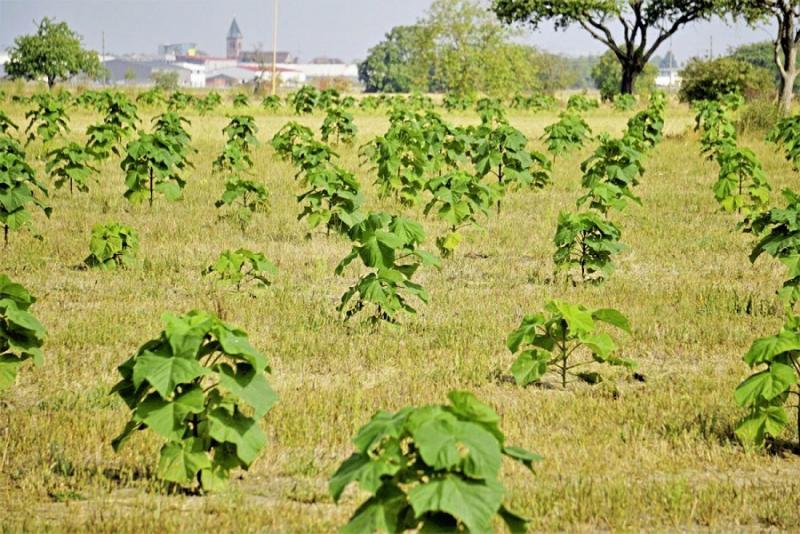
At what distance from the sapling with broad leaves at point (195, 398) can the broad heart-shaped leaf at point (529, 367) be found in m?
2.41

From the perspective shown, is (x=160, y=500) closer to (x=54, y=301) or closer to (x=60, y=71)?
(x=54, y=301)

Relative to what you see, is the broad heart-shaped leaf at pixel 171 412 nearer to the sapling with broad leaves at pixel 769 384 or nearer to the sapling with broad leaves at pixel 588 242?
the sapling with broad leaves at pixel 769 384

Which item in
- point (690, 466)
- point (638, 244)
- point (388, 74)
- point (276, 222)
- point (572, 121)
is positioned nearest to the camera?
point (690, 466)

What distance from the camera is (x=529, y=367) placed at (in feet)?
25.6

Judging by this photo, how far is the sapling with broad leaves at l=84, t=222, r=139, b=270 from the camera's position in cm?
1205

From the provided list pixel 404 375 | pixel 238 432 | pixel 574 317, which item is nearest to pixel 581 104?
pixel 404 375

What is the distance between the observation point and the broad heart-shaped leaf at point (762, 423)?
6.66 m

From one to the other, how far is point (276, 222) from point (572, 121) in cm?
1014

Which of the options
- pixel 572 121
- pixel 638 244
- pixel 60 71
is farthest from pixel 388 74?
pixel 638 244

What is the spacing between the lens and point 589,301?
1104 centimetres

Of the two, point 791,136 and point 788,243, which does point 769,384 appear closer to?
point 788,243

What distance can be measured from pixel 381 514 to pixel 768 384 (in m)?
2.83

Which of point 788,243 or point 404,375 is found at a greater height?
point 788,243

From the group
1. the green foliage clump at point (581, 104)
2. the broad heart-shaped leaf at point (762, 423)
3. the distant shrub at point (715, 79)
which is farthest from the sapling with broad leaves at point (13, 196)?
the distant shrub at point (715, 79)
